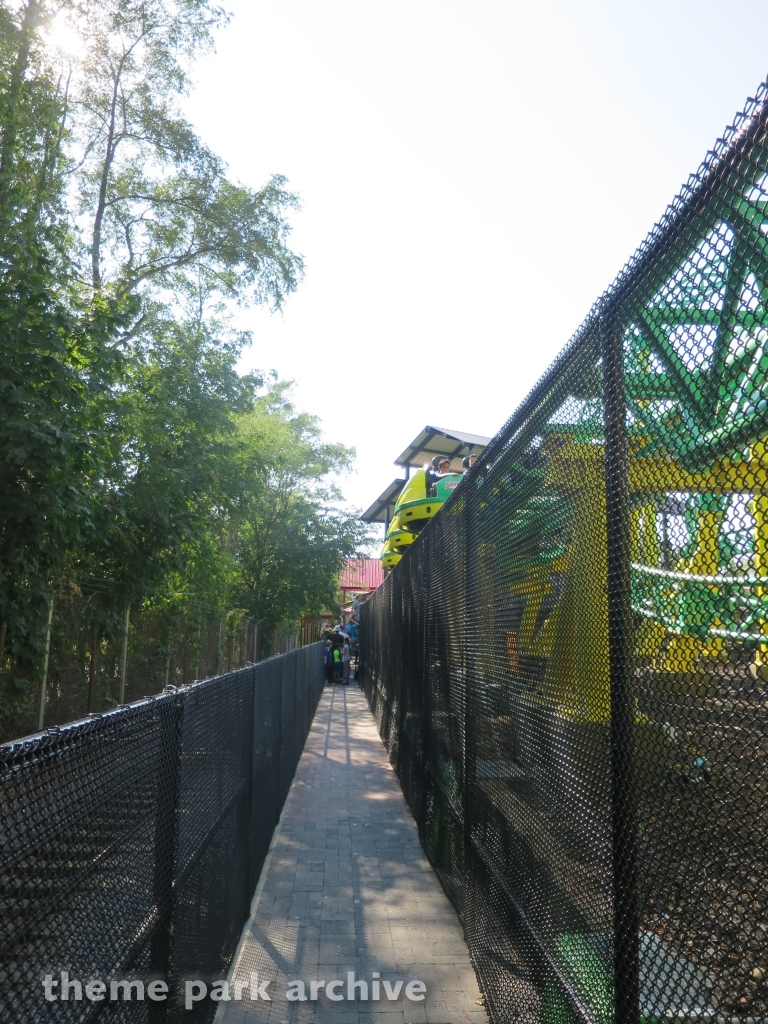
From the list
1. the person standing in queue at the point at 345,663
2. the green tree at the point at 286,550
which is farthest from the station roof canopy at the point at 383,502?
the person standing in queue at the point at 345,663

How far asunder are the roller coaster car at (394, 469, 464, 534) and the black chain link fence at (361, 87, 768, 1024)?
24.6 ft

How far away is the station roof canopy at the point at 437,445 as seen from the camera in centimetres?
1839

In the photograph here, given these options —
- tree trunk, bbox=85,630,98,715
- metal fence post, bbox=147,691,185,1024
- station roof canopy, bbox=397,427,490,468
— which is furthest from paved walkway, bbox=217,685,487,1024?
station roof canopy, bbox=397,427,490,468

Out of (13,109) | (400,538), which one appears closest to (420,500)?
(400,538)

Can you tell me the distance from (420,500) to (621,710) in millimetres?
9401

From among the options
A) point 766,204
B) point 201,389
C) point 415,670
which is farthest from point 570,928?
point 201,389

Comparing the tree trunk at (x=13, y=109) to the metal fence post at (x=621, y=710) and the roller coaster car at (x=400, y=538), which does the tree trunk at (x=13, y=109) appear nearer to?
the roller coaster car at (x=400, y=538)

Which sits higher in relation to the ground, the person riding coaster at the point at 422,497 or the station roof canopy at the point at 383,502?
the station roof canopy at the point at 383,502

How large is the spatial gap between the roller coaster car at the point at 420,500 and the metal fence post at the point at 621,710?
8624mm

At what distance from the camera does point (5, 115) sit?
26.7 feet

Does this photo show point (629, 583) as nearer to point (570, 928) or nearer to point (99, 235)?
point (570, 928)

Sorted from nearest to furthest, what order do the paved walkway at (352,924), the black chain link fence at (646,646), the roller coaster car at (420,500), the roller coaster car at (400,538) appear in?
the black chain link fence at (646,646) < the paved walkway at (352,924) < the roller coaster car at (420,500) < the roller coaster car at (400,538)

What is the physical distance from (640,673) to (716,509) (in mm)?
578

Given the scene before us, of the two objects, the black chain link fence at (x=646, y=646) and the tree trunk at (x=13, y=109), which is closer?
the black chain link fence at (x=646, y=646)
